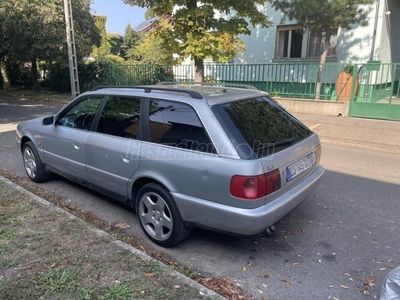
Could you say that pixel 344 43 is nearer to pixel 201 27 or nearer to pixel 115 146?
pixel 201 27

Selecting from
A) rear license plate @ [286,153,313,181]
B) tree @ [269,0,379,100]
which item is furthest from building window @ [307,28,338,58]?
rear license plate @ [286,153,313,181]

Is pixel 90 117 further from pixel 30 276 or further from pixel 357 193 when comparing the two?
pixel 357 193

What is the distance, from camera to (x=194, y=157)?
296 cm

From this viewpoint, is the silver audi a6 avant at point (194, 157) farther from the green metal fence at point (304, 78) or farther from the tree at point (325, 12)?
the tree at point (325, 12)

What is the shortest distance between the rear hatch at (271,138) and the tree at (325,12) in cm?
929

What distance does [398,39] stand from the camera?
53.2 ft

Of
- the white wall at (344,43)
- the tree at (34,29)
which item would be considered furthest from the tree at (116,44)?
the white wall at (344,43)

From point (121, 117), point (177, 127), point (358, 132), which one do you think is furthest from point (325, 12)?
point (177, 127)

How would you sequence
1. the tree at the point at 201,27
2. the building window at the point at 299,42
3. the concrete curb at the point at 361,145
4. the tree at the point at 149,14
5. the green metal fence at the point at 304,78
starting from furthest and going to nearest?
the building window at the point at 299,42 → the tree at the point at 149,14 → the green metal fence at the point at 304,78 → the tree at the point at 201,27 → the concrete curb at the point at 361,145

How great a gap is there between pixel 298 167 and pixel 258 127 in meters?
0.58

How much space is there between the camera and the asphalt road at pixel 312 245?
9.14 ft

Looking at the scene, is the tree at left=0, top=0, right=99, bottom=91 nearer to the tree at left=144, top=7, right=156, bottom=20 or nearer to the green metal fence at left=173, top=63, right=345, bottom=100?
the green metal fence at left=173, top=63, right=345, bottom=100

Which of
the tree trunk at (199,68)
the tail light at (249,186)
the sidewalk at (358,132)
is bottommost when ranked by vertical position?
the sidewalk at (358,132)

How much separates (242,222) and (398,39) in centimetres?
1759
